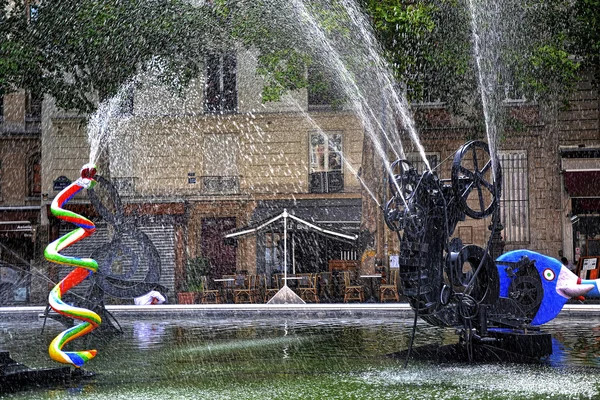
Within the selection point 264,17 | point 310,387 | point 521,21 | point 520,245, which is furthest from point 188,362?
point 520,245

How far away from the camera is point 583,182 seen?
91.5 ft

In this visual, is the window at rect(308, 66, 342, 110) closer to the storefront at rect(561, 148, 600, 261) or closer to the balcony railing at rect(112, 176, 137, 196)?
the balcony railing at rect(112, 176, 137, 196)

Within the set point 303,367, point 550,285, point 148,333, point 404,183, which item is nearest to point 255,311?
point 148,333

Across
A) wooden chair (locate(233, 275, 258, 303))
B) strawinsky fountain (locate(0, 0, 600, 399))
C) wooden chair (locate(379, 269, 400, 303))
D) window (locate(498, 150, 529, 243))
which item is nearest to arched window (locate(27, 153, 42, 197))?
wooden chair (locate(233, 275, 258, 303))

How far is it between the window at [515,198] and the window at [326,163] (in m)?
5.67

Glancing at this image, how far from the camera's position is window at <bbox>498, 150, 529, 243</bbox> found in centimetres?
2988

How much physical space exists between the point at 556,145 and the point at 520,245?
3.61 metres

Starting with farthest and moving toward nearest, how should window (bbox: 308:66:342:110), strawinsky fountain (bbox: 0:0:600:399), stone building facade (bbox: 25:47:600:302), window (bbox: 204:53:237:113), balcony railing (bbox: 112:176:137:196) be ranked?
window (bbox: 204:53:237:113) < balcony railing (bbox: 112:176:137:196) < stone building facade (bbox: 25:47:600:302) < window (bbox: 308:66:342:110) < strawinsky fountain (bbox: 0:0:600:399)

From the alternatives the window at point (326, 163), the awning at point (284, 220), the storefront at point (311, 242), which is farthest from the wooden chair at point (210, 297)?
the window at point (326, 163)

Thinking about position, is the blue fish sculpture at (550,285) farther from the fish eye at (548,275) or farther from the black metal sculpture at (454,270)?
the black metal sculpture at (454,270)

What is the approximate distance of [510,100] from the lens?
29.8m

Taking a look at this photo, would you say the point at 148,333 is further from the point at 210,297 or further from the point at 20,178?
the point at 20,178

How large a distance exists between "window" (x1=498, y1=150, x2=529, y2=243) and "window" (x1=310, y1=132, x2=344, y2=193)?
18.6ft

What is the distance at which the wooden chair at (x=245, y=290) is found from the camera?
2346 cm
